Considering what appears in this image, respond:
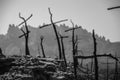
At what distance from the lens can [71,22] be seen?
3278cm

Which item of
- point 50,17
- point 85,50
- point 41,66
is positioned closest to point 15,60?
point 41,66

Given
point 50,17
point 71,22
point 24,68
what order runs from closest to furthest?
point 24,68 < point 50,17 < point 71,22

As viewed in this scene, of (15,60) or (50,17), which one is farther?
(50,17)

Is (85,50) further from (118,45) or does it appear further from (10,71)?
(10,71)

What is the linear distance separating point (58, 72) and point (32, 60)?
3209 mm

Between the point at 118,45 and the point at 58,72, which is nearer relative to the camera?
the point at 58,72

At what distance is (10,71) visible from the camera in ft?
64.1

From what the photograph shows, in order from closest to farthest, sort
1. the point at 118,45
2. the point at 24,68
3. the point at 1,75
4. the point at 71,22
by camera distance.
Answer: the point at 1,75, the point at 24,68, the point at 71,22, the point at 118,45

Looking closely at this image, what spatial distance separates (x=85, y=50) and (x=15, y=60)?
588ft

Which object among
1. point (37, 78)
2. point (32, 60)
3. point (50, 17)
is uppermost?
point (50, 17)

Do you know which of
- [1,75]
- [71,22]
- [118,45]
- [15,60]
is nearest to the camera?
[1,75]

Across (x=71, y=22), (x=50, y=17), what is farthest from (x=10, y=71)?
(x=71, y=22)

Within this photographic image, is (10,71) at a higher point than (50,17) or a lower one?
lower

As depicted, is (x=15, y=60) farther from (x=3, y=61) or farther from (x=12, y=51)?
(x=12, y=51)
